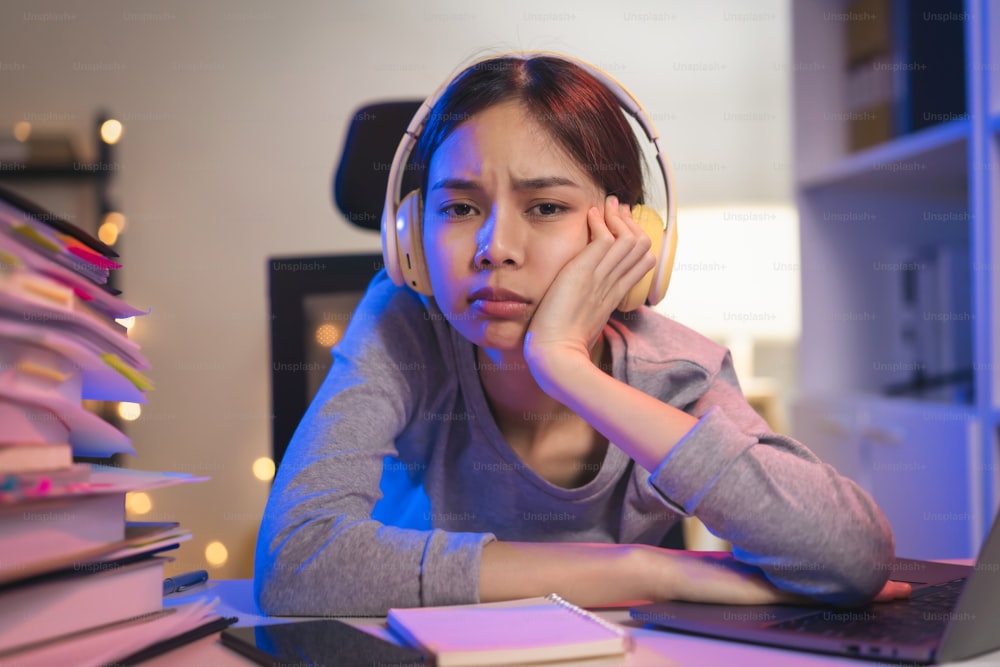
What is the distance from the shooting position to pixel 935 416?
5.08 ft

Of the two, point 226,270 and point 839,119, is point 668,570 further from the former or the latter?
point 226,270

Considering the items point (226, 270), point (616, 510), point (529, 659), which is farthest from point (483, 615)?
point (226, 270)

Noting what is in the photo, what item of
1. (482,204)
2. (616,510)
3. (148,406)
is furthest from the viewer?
(148,406)

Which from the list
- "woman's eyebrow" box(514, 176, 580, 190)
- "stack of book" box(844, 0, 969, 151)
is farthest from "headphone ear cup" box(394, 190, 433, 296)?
"stack of book" box(844, 0, 969, 151)

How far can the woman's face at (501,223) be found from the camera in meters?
0.85

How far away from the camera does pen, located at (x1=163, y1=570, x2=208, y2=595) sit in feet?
2.44

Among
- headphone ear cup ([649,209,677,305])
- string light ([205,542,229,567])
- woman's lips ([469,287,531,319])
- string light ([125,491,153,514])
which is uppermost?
headphone ear cup ([649,209,677,305])

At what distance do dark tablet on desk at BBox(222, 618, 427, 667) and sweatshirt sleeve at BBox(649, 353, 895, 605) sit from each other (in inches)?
10.6

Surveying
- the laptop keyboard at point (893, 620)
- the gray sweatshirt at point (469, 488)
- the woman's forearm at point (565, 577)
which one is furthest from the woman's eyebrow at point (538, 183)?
the laptop keyboard at point (893, 620)

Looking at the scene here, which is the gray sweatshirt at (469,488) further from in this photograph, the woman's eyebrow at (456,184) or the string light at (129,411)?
the string light at (129,411)

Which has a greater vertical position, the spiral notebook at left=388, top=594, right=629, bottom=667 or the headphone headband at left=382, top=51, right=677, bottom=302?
the headphone headband at left=382, top=51, right=677, bottom=302

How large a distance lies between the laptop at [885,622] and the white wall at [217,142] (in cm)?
237

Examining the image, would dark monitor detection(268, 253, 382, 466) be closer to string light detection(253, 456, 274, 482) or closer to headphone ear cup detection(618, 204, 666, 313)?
headphone ear cup detection(618, 204, 666, 313)

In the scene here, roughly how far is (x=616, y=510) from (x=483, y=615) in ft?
1.33
